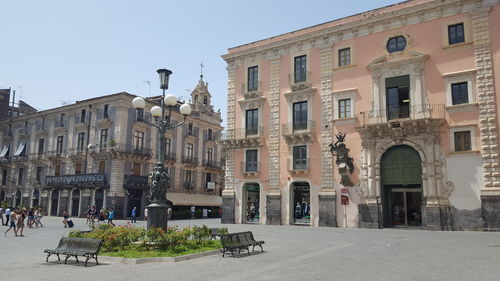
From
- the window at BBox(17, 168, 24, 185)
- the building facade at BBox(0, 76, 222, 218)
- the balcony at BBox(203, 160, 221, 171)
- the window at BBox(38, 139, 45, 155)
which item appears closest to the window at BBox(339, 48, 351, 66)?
the building facade at BBox(0, 76, 222, 218)

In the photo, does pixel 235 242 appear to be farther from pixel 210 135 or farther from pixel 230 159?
pixel 210 135

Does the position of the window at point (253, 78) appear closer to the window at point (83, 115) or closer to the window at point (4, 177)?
the window at point (83, 115)

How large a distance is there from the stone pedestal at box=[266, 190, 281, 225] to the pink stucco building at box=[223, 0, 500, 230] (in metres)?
0.08

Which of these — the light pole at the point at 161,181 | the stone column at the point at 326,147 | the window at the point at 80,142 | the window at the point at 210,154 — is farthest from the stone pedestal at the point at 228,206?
the window at the point at 210,154

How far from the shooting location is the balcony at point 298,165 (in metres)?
30.2

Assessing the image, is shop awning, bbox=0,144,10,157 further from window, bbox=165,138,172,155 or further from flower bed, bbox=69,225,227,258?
flower bed, bbox=69,225,227,258

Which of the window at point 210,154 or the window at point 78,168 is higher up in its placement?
the window at point 210,154

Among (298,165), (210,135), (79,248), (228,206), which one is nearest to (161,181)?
(79,248)

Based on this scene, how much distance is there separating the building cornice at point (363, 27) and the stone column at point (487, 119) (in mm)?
1213

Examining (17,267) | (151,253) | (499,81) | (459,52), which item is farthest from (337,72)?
(17,267)

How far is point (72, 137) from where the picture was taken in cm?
4831

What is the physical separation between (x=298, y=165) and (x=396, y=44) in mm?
10675

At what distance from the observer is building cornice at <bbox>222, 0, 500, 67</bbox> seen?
25938 millimetres

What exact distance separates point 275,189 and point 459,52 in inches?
603
